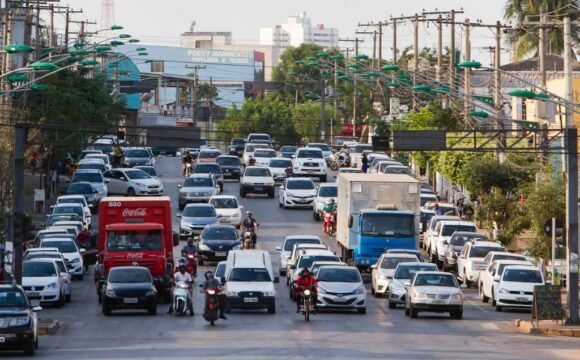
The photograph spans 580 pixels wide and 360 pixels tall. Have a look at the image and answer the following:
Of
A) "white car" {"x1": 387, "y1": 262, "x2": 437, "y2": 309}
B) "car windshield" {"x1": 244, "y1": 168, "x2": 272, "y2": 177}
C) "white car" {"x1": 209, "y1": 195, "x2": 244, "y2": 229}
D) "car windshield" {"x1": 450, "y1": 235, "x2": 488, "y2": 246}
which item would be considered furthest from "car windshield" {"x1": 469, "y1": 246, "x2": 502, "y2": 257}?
"car windshield" {"x1": 244, "y1": 168, "x2": 272, "y2": 177}

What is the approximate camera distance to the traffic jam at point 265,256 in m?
47.3

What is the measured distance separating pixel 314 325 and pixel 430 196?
34.3 m

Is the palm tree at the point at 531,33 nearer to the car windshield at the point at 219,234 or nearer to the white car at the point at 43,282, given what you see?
the car windshield at the point at 219,234

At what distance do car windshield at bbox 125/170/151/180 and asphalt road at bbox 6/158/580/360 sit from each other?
32.3m

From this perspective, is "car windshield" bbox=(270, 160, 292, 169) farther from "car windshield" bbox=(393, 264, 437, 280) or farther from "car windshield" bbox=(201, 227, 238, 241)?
"car windshield" bbox=(393, 264, 437, 280)

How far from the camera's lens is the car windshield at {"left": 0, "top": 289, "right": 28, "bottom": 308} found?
3747cm

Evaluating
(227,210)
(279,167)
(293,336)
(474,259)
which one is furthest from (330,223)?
(293,336)

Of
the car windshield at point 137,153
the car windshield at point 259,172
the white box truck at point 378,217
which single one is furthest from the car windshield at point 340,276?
the car windshield at point 137,153

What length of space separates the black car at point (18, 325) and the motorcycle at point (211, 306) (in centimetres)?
756

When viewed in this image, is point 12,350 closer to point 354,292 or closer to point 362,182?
point 354,292

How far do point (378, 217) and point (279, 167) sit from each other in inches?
1410

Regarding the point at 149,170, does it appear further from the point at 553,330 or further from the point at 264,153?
the point at 553,330

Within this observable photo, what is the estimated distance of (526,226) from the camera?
214ft

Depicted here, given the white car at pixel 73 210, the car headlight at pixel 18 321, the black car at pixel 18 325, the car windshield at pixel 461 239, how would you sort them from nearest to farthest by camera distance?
the black car at pixel 18 325
the car headlight at pixel 18 321
the car windshield at pixel 461 239
the white car at pixel 73 210
